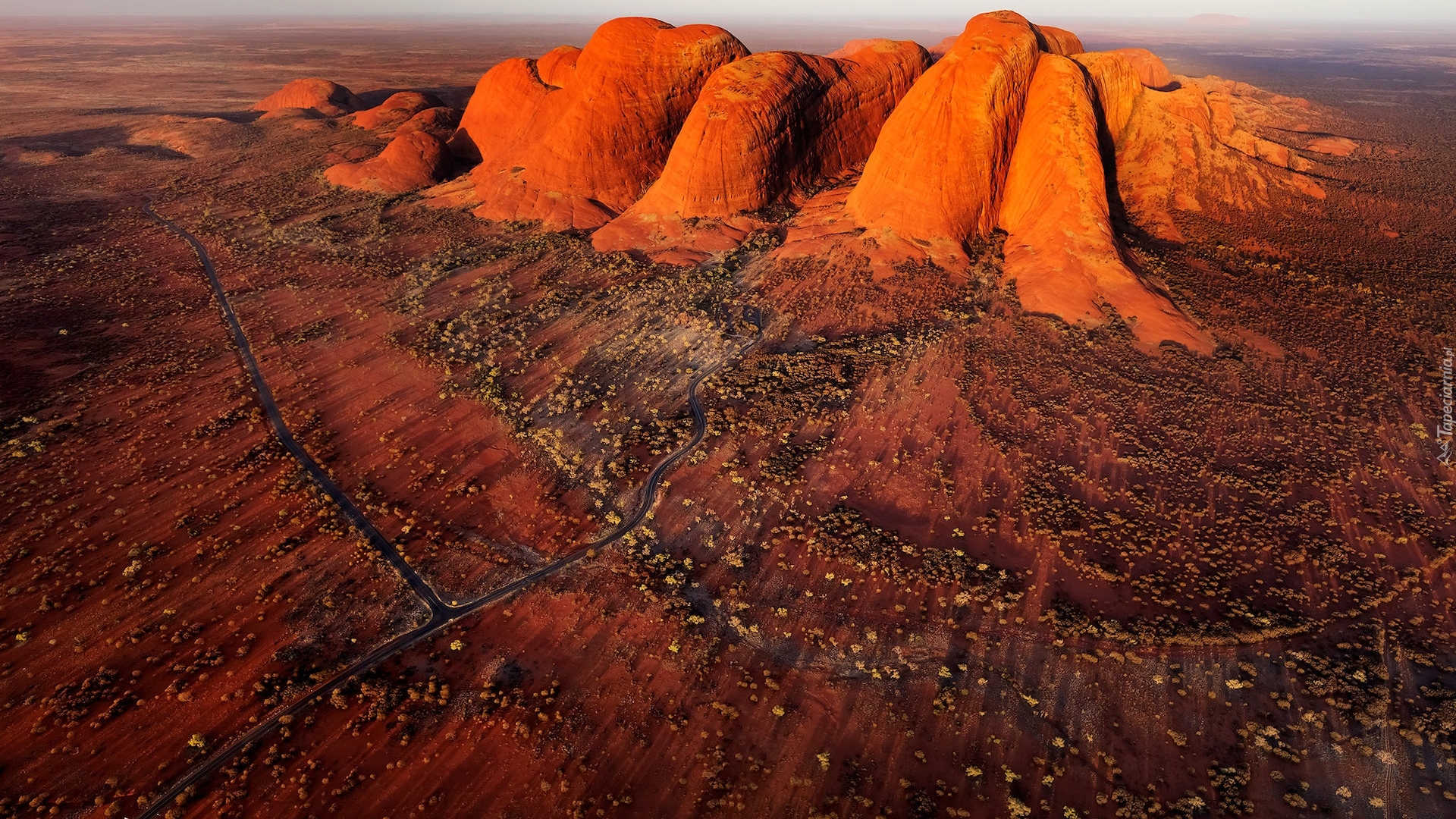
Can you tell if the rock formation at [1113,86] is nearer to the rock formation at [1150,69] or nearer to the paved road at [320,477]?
the rock formation at [1150,69]

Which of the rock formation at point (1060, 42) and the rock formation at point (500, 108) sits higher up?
the rock formation at point (1060, 42)

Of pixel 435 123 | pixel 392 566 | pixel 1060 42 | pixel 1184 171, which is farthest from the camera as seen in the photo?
pixel 435 123

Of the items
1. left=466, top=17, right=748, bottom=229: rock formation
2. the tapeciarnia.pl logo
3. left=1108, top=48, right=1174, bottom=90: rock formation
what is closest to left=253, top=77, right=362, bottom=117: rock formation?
left=466, top=17, right=748, bottom=229: rock formation

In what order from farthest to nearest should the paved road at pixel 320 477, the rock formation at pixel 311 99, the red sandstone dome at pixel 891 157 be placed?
the rock formation at pixel 311 99 < the red sandstone dome at pixel 891 157 < the paved road at pixel 320 477

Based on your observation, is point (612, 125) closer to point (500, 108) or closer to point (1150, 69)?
point (500, 108)

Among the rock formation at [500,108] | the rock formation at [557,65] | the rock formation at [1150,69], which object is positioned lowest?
the rock formation at [500,108]

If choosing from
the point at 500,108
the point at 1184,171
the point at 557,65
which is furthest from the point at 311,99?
the point at 1184,171

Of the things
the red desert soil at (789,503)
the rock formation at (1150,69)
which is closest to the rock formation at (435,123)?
the red desert soil at (789,503)

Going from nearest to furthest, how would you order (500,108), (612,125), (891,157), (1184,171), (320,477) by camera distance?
(320,477), (891,157), (1184,171), (612,125), (500,108)
